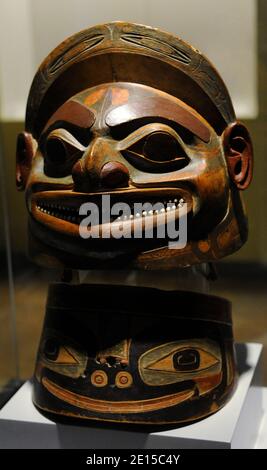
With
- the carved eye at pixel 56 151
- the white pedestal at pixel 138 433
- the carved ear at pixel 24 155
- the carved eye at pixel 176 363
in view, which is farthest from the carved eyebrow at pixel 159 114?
the white pedestal at pixel 138 433

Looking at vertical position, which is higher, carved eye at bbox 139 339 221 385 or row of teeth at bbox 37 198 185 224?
row of teeth at bbox 37 198 185 224

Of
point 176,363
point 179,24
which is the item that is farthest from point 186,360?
point 179,24

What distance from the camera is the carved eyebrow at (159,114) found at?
162 cm

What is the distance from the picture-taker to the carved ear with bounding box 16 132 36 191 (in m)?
1.81

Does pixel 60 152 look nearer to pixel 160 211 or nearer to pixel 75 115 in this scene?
pixel 75 115

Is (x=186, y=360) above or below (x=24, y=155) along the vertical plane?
below

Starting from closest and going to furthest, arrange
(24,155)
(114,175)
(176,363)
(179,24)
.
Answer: (114,175), (176,363), (24,155), (179,24)

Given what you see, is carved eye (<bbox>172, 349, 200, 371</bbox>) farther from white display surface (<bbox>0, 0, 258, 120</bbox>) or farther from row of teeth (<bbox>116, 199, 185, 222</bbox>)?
white display surface (<bbox>0, 0, 258, 120</bbox>)

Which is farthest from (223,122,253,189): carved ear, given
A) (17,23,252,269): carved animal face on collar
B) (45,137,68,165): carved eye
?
(45,137,68,165): carved eye

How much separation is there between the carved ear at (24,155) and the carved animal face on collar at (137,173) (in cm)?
8

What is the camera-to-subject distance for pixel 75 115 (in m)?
1.67

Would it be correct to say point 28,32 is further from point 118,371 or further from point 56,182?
point 118,371

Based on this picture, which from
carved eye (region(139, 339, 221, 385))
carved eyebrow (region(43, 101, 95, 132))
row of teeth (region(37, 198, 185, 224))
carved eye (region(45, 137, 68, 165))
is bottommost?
carved eye (region(139, 339, 221, 385))

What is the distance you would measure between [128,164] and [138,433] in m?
0.60
